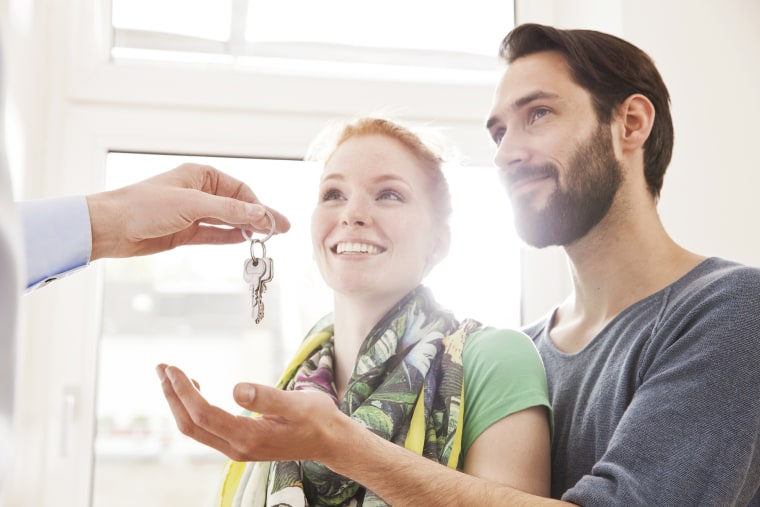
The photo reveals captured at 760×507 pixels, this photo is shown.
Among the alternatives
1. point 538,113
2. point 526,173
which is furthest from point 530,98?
point 526,173

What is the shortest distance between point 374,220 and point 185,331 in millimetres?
748

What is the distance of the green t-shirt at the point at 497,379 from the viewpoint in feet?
3.91

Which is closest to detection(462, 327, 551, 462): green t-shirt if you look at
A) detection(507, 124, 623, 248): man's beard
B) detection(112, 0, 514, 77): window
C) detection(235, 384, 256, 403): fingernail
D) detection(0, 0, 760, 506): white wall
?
detection(507, 124, 623, 248): man's beard

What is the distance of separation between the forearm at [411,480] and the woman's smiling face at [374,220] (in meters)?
0.38

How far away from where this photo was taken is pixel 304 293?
193 centimetres

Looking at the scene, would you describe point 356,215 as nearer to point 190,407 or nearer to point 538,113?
point 538,113

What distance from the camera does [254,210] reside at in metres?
1.16

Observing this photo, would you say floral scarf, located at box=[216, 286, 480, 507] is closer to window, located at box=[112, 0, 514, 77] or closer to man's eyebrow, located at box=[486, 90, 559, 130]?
man's eyebrow, located at box=[486, 90, 559, 130]

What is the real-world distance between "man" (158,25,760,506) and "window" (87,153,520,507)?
39 cm

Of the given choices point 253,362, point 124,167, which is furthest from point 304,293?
point 124,167

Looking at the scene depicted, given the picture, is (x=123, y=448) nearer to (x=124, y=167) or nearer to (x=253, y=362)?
(x=253, y=362)

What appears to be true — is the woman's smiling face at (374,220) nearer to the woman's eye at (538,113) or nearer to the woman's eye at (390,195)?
the woman's eye at (390,195)

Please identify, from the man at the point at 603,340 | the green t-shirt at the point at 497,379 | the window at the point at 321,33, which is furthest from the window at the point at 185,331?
the green t-shirt at the point at 497,379

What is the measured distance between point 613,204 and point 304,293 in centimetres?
84
